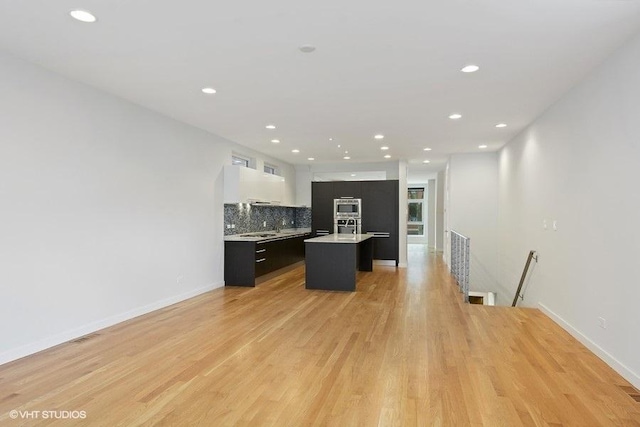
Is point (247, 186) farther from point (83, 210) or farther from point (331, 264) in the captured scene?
point (83, 210)

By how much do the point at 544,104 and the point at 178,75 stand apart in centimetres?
444

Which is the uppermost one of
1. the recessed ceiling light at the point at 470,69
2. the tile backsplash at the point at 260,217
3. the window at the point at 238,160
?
the recessed ceiling light at the point at 470,69

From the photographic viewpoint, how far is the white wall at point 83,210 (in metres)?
3.43

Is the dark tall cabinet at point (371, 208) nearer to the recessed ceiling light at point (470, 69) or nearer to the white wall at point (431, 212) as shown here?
the white wall at point (431, 212)

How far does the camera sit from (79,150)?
4.07 m

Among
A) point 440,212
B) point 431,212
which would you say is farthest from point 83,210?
point 431,212

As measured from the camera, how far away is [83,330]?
4.06 meters

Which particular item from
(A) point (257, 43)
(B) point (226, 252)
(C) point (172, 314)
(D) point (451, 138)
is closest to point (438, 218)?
(D) point (451, 138)

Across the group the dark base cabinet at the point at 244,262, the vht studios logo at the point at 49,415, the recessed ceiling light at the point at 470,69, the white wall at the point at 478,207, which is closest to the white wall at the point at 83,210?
the dark base cabinet at the point at 244,262

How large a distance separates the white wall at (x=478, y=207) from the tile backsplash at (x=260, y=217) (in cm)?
407

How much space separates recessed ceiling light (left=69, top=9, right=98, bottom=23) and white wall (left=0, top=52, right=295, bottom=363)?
1213 mm

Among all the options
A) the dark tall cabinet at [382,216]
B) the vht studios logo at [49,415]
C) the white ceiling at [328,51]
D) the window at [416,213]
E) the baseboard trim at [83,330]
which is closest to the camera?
the vht studios logo at [49,415]

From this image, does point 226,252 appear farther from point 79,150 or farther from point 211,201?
point 79,150

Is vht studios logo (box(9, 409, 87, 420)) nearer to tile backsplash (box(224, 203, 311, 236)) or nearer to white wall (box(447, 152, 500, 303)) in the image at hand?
tile backsplash (box(224, 203, 311, 236))
